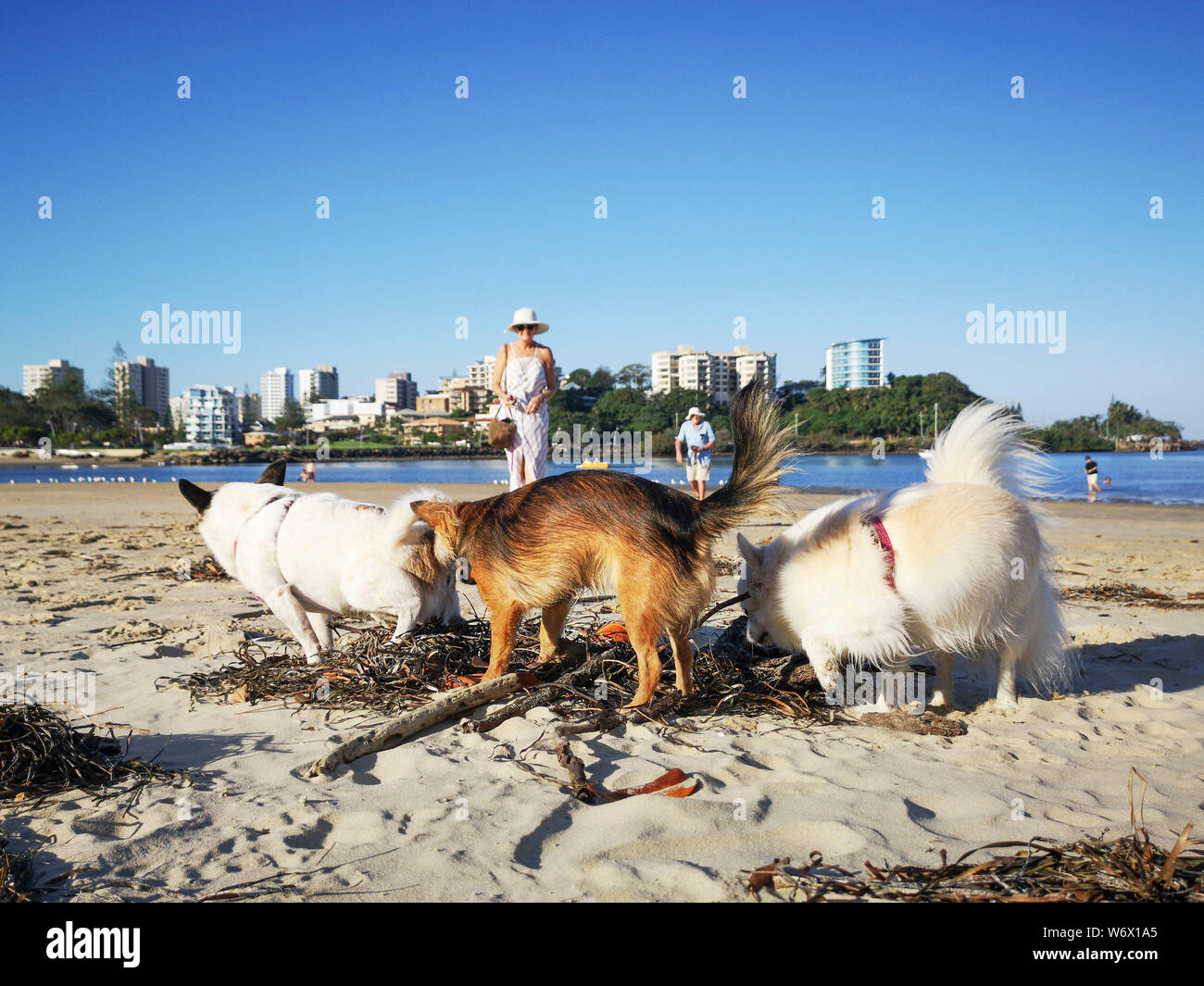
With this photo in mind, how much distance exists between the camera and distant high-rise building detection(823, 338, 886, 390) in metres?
136

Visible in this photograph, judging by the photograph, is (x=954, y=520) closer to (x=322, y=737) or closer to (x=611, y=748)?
(x=611, y=748)

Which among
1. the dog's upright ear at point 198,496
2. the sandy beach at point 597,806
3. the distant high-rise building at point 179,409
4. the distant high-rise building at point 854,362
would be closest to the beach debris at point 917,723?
the sandy beach at point 597,806

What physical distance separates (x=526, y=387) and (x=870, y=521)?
14.5 ft

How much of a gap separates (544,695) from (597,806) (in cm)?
133

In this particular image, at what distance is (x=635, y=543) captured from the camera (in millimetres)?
4219

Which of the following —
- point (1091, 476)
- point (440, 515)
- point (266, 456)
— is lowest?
point (1091, 476)

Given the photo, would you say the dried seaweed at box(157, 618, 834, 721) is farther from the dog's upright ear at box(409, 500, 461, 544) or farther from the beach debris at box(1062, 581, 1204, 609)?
the beach debris at box(1062, 581, 1204, 609)

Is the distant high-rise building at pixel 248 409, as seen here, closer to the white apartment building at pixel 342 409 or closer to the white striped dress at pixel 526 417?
the white apartment building at pixel 342 409

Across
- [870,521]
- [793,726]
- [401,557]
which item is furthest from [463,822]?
[870,521]

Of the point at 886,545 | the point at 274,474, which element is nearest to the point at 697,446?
the point at 274,474

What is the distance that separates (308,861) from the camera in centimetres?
272

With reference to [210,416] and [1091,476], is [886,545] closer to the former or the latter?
[1091,476]

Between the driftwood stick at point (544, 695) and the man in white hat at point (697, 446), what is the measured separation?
10.5 m

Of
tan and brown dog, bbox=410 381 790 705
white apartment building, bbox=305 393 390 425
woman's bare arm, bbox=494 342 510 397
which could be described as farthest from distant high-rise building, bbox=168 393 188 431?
tan and brown dog, bbox=410 381 790 705
